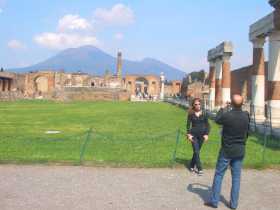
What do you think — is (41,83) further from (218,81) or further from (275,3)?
(275,3)

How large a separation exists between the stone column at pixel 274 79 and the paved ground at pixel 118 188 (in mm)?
9160

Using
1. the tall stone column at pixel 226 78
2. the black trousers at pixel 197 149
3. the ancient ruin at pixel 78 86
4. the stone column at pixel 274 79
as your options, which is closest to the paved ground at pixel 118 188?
the black trousers at pixel 197 149

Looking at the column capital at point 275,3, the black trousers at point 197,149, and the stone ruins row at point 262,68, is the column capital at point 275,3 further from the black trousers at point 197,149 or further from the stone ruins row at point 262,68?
the black trousers at point 197,149

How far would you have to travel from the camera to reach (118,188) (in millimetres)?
9141

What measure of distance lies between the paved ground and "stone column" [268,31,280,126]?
916 centimetres

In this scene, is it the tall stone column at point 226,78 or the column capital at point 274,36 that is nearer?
the column capital at point 274,36

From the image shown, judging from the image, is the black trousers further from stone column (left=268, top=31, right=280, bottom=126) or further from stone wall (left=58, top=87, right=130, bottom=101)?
stone wall (left=58, top=87, right=130, bottom=101)

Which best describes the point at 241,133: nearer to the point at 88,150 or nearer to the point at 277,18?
the point at 88,150

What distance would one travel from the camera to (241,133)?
26.8ft

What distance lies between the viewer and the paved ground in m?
7.95

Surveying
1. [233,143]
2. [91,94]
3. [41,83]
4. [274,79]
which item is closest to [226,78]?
[274,79]

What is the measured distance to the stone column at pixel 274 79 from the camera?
2016cm

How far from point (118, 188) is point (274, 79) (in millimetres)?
13002

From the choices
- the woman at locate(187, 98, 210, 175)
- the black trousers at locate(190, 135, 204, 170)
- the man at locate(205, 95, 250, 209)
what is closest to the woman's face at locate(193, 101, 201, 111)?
the woman at locate(187, 98, 210, 175)
